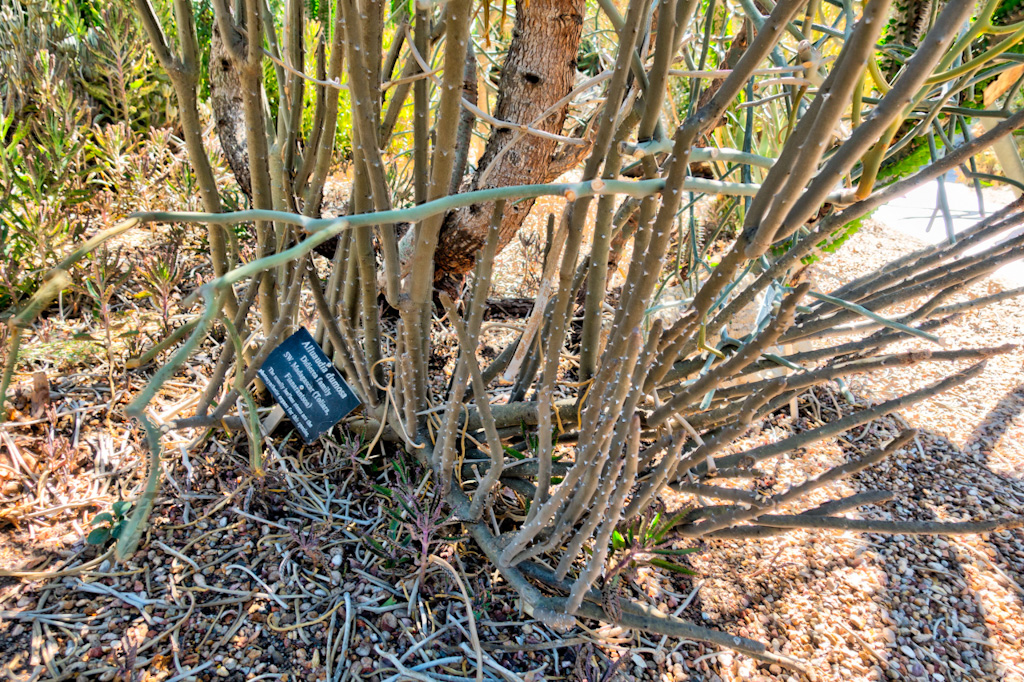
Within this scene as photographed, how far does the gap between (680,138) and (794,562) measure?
3.22 ft

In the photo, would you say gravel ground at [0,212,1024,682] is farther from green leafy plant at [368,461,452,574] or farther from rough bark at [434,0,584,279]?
rough bark at [434,0,584,279]

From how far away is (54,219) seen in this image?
154 centimetres

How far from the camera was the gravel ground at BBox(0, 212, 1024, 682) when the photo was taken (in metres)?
0.93

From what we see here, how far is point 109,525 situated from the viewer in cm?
105

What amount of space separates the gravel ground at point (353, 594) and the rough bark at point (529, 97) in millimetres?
669

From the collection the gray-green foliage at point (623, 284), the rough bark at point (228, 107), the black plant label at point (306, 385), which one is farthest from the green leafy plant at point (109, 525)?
the rough bark at point (228, 107)

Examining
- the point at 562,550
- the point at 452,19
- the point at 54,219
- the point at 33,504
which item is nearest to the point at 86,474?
the point at 33,504

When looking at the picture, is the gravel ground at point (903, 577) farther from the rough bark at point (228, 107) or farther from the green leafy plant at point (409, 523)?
the rough bark at point (228, 107)

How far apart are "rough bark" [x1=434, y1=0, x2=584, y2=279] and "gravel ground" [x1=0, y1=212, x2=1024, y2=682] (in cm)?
67

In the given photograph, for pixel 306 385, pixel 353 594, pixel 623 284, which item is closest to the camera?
pixel 623 284

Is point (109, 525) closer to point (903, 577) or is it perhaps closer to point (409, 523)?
point (409, 523)

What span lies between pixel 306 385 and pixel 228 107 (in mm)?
879

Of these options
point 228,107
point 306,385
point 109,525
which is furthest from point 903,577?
point 228,107

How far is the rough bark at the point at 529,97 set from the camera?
1326mm
